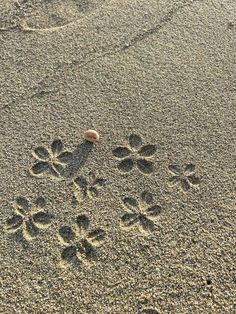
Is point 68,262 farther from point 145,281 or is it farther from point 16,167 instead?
point 16,167

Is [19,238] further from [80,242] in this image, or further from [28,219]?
[80,242]

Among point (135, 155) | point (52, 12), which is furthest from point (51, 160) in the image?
point (52, 12)

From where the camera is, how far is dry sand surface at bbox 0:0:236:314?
5.19ft

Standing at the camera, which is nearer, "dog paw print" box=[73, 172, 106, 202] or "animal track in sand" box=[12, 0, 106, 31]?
"dog paw print" box=[73, 172, 106, 202]

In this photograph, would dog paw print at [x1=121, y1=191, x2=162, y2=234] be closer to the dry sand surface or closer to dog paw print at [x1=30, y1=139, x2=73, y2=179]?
the dry sand surface

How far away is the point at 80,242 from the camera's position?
1.66m

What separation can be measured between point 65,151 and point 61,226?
35cm

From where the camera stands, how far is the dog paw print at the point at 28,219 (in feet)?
5.54

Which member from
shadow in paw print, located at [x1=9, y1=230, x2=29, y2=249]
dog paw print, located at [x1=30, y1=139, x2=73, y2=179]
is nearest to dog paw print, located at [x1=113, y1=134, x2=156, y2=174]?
dog paw print, located at [x1=30, y1=139, x2=73, y2=179]

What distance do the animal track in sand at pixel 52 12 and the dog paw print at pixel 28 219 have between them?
3.18ft

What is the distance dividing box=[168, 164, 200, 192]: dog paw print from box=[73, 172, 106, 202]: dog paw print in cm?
28

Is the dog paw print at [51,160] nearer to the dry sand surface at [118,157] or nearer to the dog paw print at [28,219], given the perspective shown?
the dry sand surface at [118,157]

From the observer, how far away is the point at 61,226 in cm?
170

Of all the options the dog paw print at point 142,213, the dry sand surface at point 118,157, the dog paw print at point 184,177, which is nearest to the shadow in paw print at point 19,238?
the dry sand surface at point 118,157
